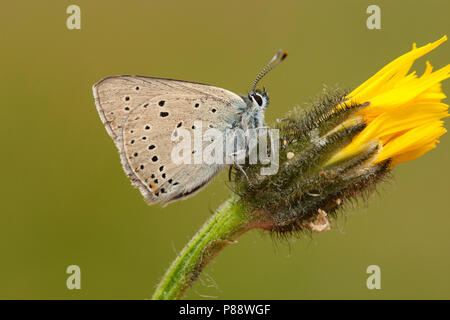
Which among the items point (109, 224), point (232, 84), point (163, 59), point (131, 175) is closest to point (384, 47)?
point (232, 84)

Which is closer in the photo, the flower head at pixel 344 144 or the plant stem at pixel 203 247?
the flower head at pixel 344 144

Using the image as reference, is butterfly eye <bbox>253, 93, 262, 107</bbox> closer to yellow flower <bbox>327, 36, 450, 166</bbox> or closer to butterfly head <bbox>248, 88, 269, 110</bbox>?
butterfly head <bbox>248, 88, 269, 110</bbox>

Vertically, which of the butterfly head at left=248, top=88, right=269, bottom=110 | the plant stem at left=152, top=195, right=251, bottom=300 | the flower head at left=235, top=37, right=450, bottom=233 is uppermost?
the butterfly head at left=248, top=88, right=269, bottom=110

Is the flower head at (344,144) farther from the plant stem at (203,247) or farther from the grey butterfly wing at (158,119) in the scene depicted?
the grey butterfly wing at (158,119)

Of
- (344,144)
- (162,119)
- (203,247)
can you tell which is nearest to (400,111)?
(344,144)

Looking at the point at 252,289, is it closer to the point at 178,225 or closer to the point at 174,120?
the point at 178,225

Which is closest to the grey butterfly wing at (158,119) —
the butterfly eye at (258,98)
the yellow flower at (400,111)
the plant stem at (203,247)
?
the butterfly eye at (258,98)

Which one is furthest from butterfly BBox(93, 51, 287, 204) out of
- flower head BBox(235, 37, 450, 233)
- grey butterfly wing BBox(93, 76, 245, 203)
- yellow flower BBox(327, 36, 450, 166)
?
yellow flower BBox(327, 36, 450, 166)

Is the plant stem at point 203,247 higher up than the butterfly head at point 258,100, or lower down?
lower down
